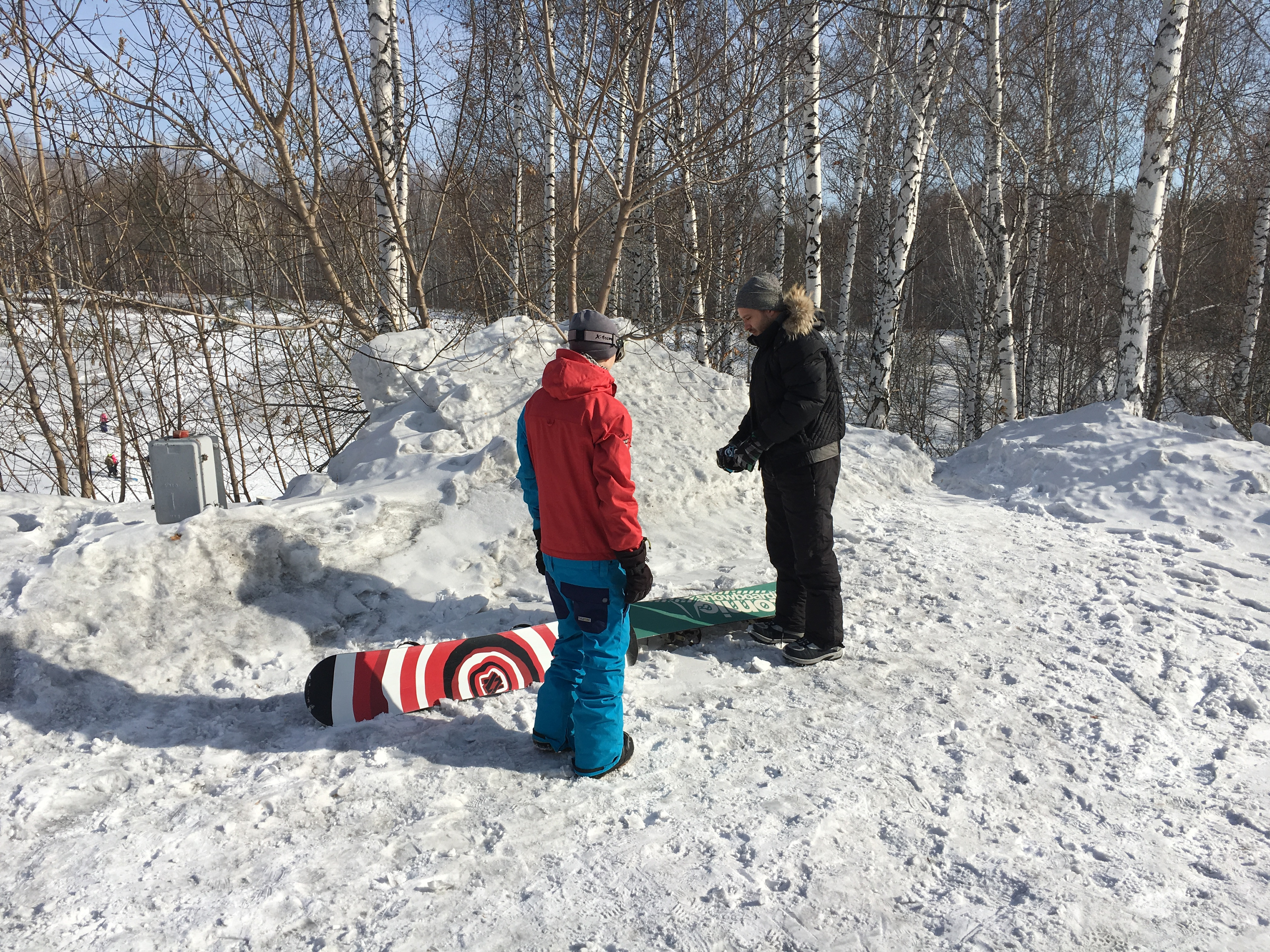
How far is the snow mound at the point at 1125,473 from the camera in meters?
5.75

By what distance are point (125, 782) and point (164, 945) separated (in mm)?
927

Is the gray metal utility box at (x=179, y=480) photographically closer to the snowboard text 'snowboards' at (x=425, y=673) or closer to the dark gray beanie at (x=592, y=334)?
the snowboard text 'snowboards' at (x=425, y=673)

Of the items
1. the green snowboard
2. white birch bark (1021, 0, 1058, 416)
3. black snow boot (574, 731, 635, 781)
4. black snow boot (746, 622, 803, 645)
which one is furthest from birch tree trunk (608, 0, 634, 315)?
white birch bark (1021, 0, 1058, 416)

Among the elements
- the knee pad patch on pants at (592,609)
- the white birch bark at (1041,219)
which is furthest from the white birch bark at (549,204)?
the knee pad patch on pants at (592,609)

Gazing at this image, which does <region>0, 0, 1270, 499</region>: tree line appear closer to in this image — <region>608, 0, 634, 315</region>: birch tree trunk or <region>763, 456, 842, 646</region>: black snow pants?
<region>608, 0, 634, 315</region>: birch tree trunk

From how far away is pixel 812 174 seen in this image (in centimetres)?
877

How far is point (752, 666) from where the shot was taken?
3.50 metres

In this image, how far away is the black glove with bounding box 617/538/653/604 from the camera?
2533mm

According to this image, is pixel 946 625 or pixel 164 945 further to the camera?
pixel 946 625

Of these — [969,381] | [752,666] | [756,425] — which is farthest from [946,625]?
[969,381]

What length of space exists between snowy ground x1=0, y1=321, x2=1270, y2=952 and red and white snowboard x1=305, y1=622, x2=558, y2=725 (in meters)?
0.09

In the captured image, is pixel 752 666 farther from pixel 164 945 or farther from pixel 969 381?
pixel 969 381

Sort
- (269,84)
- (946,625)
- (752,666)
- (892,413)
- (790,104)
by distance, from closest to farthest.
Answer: (752,666) → (946,625) → (269,84) → (790,104) → (892,413)

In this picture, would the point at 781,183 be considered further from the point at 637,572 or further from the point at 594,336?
the point at 637,572
